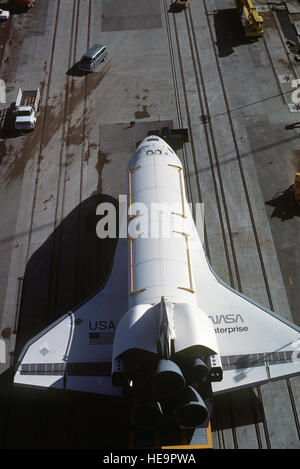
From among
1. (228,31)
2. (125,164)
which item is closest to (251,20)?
(228,31)

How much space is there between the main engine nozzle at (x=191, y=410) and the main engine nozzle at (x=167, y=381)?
0.44 m

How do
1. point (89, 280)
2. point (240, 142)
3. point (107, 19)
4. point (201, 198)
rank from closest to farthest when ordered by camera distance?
point (89, 280) < point (201, 198) < point (240, 142) < point (107, 19)

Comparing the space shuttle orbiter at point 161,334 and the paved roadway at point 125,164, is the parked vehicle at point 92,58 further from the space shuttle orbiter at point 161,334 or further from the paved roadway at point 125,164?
the space shuttle orbiter at point 161,334

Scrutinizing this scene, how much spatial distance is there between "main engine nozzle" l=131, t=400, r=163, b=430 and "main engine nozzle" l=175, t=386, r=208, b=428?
2.71ft

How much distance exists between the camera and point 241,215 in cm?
2942

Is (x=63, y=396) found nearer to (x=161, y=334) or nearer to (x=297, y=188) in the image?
(x=161, y=334)

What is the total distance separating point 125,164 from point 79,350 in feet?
59.7

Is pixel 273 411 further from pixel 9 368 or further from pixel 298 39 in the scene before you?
pixel 298 39

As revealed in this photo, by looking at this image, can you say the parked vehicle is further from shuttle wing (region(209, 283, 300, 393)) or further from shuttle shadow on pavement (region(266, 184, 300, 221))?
shuttle wing (region(209, 283, 300, 393))

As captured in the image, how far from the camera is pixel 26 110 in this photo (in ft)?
113

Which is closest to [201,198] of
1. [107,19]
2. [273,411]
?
[273,411]
